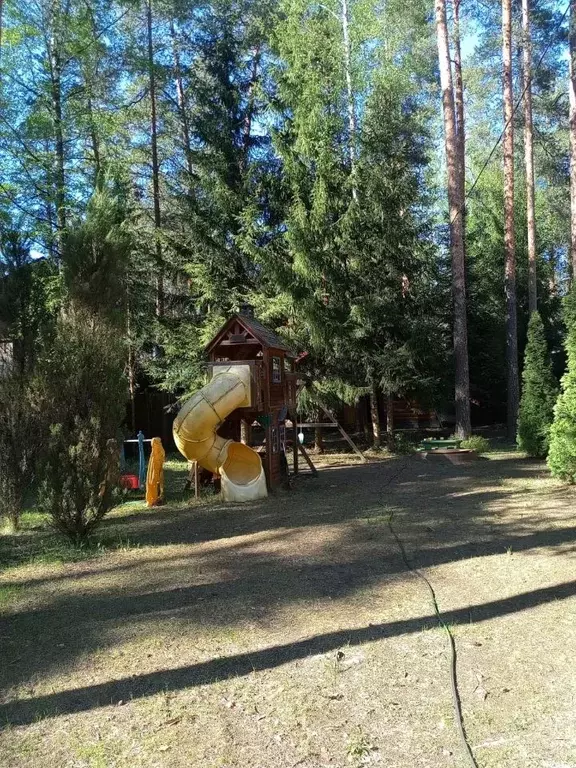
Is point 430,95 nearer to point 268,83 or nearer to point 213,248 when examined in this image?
point 268,83

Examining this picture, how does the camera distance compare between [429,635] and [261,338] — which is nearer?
[429,635]

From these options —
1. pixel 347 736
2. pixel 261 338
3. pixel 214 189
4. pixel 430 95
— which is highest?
pixel 430 95

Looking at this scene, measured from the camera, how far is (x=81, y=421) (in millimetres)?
7254

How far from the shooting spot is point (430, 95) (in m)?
31.8

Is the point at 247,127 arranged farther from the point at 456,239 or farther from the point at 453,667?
the point at 453,667

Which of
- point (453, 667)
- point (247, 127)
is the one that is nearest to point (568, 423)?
point (453, 667)

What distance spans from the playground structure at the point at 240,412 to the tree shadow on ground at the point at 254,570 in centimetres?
78

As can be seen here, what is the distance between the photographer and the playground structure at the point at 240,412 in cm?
1036

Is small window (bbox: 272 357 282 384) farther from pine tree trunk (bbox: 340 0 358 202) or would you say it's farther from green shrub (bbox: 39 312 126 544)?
pine tree trunk (bbox: 340 0 358 202)

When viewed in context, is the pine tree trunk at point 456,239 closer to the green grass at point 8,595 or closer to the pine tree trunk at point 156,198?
the pine tree trunk at point 156,198

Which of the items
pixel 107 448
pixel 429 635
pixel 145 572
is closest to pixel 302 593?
pixel 429 635

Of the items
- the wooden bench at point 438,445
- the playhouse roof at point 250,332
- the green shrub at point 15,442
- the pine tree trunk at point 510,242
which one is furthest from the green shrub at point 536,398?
the green shrub at point 15,442

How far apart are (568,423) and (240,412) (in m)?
5.60

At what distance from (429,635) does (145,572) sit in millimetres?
3124
